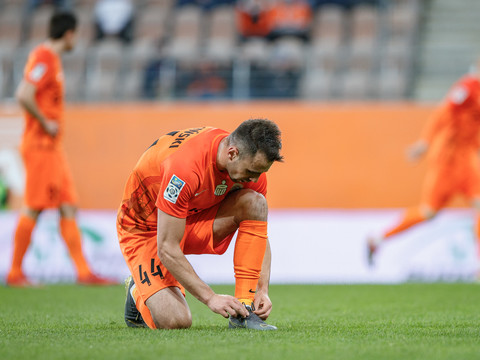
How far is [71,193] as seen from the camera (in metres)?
7.22

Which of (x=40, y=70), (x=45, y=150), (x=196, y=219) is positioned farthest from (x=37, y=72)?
(x=196, y=219)

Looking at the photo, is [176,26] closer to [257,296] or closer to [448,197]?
[448,197]

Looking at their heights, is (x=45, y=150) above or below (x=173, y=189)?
above

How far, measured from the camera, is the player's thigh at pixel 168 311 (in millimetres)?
4078

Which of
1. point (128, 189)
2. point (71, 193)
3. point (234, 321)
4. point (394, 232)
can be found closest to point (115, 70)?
point (71, 193)

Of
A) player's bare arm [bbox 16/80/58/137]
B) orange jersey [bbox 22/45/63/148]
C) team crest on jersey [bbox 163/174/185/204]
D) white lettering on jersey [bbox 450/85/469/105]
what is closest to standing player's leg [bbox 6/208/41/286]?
orange jersey [bbox 22/45/63/148]

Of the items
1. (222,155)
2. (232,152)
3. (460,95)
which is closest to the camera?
(232,152)

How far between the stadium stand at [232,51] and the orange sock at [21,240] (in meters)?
3.86

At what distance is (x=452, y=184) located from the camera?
7.83 m

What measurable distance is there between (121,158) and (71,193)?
9.45ft

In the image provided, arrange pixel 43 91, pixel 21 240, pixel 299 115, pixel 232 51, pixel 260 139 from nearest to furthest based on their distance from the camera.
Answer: pixel 260 139, pixel 21 240, pixel 43 91, pixel 299 115, pixel 232 51

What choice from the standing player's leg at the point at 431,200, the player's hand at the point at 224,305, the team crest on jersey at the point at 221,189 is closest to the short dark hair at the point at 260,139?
the team crest on jersey at the point at 221,189

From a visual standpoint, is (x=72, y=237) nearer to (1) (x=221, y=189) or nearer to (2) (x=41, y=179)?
(2) (x=41, y=179)

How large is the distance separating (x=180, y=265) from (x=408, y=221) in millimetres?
4580
